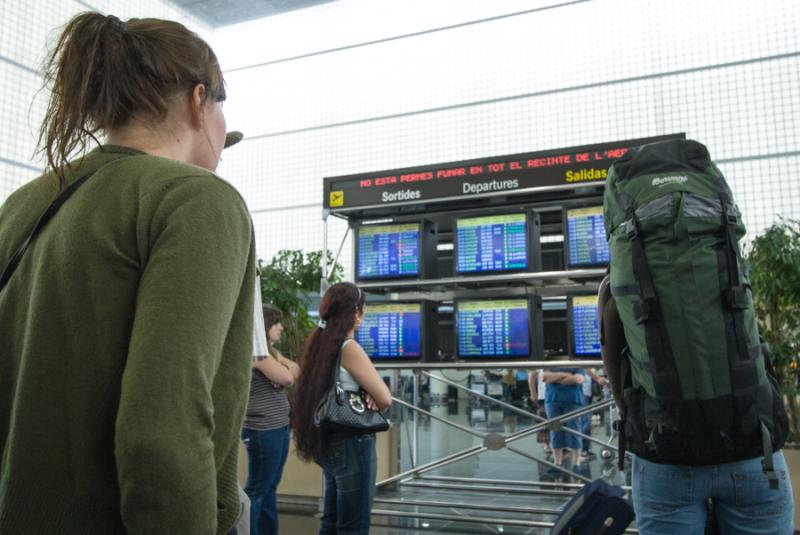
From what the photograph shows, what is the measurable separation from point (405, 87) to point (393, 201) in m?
5.54

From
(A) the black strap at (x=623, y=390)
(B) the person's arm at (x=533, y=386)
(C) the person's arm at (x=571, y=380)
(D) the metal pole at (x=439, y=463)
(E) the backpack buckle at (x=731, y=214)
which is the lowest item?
(D) the metal pole at (x=439, y=463)

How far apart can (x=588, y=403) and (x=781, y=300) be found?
2.68 metres

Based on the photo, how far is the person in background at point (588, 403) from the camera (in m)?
6.70

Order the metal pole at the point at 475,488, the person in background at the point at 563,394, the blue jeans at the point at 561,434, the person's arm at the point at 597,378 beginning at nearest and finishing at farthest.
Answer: the metal pole at the point at 475,488, the blue jeans at the point at 561,434, the person in background at the point at 563,394, the person's arm at the point at 597,378

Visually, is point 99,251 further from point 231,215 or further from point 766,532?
point 766,532

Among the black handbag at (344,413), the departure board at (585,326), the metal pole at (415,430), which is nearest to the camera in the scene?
the black handbag at (344,413)

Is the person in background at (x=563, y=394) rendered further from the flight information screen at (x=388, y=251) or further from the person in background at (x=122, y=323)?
the person in background at (x=122, y=323)

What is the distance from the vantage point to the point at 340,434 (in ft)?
10.2

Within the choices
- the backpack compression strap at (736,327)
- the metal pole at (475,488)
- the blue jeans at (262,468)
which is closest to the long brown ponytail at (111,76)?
the backpack compression strap at (736,327)

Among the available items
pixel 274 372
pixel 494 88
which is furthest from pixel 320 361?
pixel 494 88

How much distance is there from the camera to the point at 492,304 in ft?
15.5

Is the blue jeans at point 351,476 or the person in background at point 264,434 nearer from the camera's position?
the blue jeans at point 351,476

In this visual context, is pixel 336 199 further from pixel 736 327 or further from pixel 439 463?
pixel 736 327

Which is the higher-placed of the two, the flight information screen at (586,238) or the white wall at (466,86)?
the white wall at (466,86)
